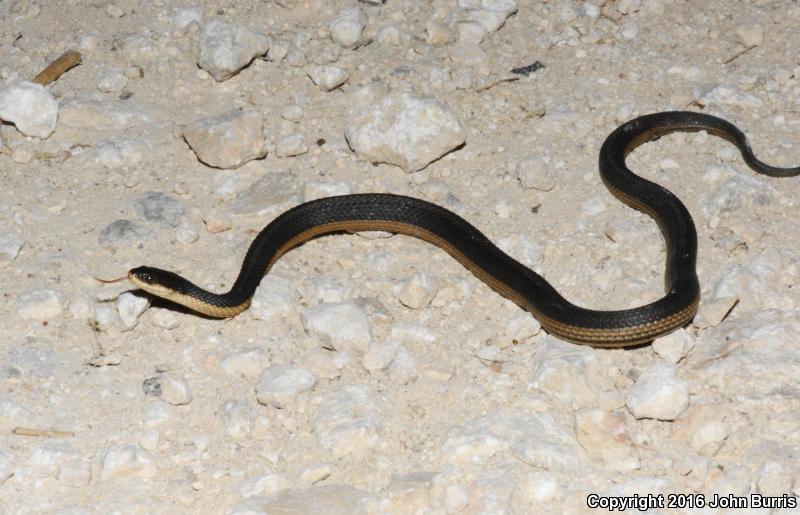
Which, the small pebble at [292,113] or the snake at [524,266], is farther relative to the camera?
the small pebble at [292,113]

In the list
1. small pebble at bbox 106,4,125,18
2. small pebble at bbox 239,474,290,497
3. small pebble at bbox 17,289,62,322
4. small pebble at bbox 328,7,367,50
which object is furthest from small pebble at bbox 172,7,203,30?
small pebble at bbox 239,474,290,497

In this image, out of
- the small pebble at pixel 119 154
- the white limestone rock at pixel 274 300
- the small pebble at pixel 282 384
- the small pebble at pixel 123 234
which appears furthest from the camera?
the small pebble at pixel 119 154

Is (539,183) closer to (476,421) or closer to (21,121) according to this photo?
(476,421)

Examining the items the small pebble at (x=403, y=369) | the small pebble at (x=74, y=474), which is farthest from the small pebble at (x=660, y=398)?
the small pebble at (x=74, y=474)

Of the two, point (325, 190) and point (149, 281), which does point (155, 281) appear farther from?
point (325, 190)

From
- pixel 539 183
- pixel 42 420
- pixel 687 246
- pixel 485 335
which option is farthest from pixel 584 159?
pixel 42 420

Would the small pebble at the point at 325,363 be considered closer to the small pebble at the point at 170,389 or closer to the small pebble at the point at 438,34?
the small pebble at the point at 170,389

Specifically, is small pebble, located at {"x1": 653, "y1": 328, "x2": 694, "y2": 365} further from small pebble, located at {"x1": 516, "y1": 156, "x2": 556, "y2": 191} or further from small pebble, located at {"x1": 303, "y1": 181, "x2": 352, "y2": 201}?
small pebble, located at {"x1": 303, "y1": 181, "x2": 352, "y2": 201}
